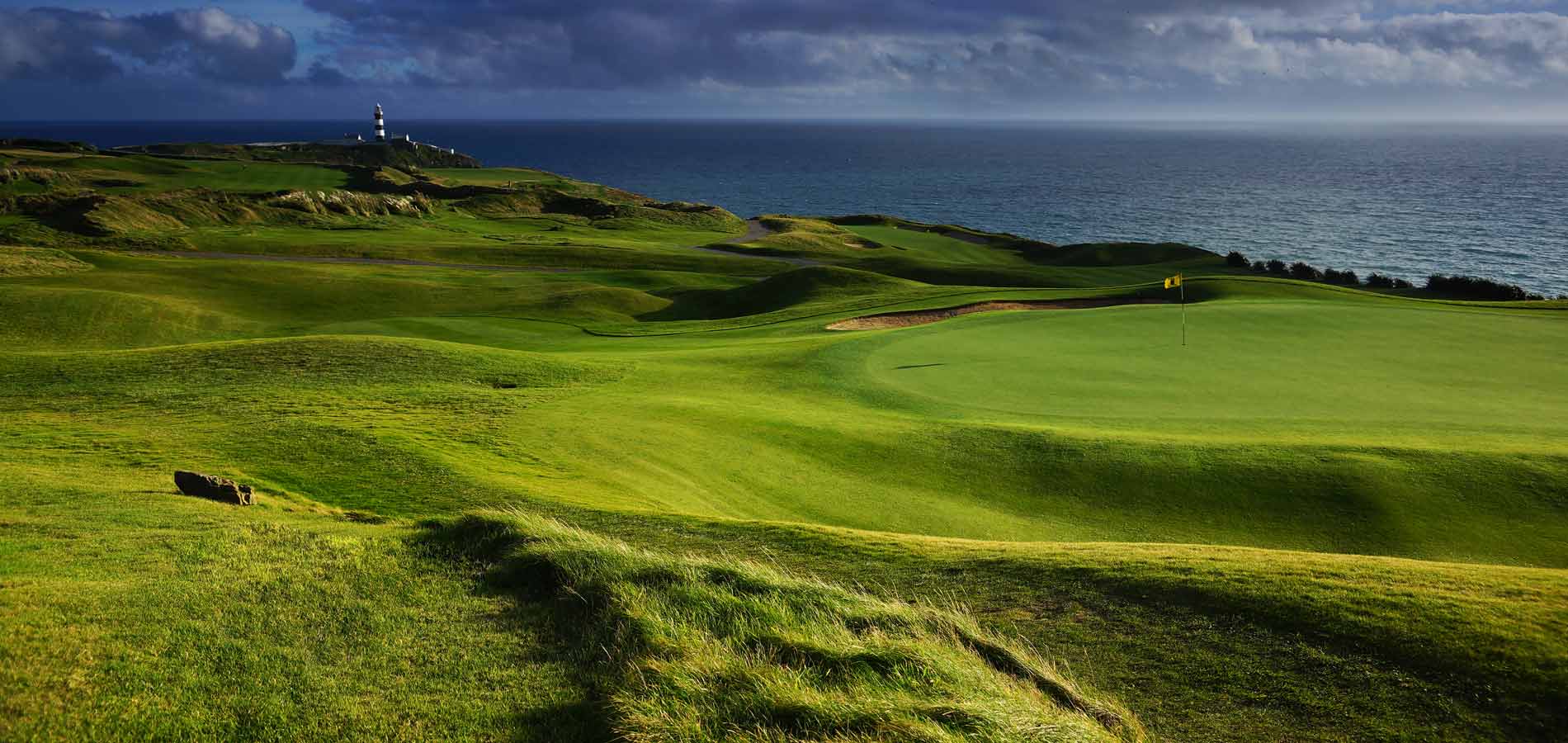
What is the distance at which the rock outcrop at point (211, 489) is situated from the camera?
37.6 ft

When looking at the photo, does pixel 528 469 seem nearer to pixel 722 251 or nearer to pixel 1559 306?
pixel 1559 306

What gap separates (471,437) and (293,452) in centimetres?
283

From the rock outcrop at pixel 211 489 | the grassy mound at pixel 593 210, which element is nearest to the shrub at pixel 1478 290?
the rock outcrop at pixel 211 489

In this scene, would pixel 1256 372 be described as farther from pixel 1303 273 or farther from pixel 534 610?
pixel 1303 273

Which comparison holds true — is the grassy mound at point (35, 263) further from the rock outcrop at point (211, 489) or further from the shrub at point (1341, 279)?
the shrub at point (1341, 279)

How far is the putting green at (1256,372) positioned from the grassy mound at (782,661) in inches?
426

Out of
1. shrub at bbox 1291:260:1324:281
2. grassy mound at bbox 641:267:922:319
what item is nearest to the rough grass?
grassy mound at bbox 641:267:922:319

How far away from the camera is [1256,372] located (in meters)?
20.8

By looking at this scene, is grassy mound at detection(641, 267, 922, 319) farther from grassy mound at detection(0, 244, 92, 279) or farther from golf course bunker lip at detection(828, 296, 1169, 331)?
grassy mound at detection(0, 244, 92, 279)

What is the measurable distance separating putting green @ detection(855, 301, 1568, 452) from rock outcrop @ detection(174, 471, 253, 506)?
12.6 m

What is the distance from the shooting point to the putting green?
667 inches

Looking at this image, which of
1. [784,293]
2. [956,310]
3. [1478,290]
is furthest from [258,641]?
[1478,290]

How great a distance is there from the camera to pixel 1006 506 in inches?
572

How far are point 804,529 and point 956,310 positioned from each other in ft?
81.3
